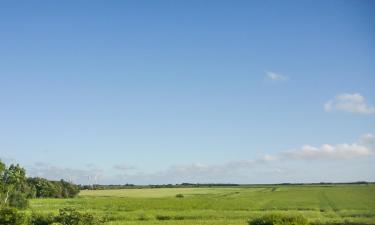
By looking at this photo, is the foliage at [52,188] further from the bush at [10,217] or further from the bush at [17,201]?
the bush at [10,217]

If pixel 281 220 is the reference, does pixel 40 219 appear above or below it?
above

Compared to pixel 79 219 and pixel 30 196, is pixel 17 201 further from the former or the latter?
pixel 79 219

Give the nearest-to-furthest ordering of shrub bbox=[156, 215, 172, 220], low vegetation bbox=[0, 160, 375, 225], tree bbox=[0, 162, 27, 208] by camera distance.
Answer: low vegetation bbox=[0, 160, 375, 225], shrub bbox=[156, 215, 172, 220], tree bbox=[0, 162, 27, 208]

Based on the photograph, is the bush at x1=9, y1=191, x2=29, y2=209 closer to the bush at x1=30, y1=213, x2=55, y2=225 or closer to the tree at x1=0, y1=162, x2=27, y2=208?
the tree at x1=0, y1=162, x2=27, y2=208

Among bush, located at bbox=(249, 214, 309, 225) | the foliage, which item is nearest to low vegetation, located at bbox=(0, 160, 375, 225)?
bush, located at bbox=(249, 214, 309, 225)

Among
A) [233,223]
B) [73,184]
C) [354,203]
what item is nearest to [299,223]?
[233,223]

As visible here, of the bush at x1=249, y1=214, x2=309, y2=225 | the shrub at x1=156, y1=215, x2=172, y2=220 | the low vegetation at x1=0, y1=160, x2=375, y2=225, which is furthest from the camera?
the shrub at x1=156, y1=215, x2=172, y2=220

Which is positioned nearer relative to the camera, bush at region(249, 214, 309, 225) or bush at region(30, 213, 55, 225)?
bush at region(249, 214, 309, 225)

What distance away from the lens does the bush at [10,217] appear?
41812 mm

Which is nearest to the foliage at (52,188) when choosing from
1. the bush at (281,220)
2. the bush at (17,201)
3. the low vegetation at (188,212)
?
the bush at (17,201)

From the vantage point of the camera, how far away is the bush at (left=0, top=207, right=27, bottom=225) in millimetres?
41812

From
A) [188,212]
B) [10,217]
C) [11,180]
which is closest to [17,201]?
[11,180]

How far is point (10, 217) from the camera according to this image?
138 ft

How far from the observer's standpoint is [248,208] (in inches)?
2968
